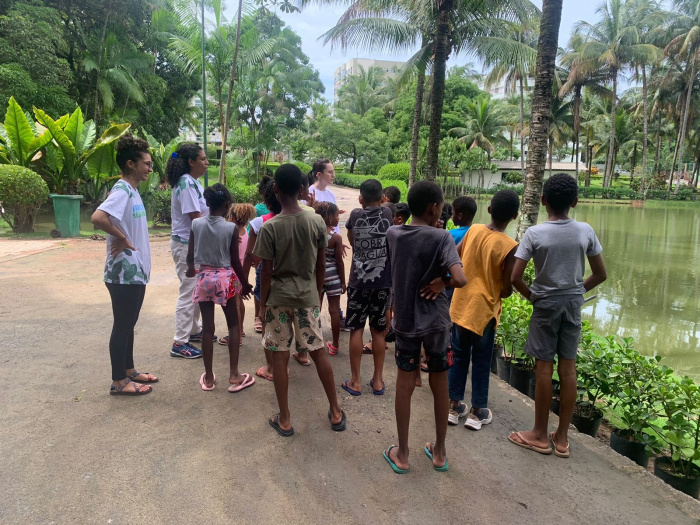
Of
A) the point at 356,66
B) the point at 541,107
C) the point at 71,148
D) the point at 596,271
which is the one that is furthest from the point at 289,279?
the point at 356,66

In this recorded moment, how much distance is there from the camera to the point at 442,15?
34.2ft

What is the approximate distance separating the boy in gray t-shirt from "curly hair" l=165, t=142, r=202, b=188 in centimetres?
290

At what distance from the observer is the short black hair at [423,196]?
2.76 meters

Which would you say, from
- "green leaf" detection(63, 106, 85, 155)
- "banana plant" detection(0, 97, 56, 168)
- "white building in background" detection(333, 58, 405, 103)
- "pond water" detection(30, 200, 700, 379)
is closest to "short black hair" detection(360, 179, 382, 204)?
"pond water" detection(30, 200, 700, 379)

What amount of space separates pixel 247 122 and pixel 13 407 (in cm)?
3088

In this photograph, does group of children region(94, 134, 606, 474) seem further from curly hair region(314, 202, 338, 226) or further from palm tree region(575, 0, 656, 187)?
palm tree region(575, 0, 656, 187)

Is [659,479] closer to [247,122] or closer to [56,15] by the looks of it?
[56,15]

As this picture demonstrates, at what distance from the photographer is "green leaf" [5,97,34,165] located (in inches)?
430

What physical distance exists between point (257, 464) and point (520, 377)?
8.58 feet

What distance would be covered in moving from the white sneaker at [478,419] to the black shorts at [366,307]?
37.4 inches

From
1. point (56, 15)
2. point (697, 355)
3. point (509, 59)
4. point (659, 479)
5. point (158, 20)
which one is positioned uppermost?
point (158, 20)

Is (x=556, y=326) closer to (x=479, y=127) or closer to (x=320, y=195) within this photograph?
(x=320, y=195)

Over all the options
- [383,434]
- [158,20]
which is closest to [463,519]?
[383,434]

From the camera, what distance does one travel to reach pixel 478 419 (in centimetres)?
336
